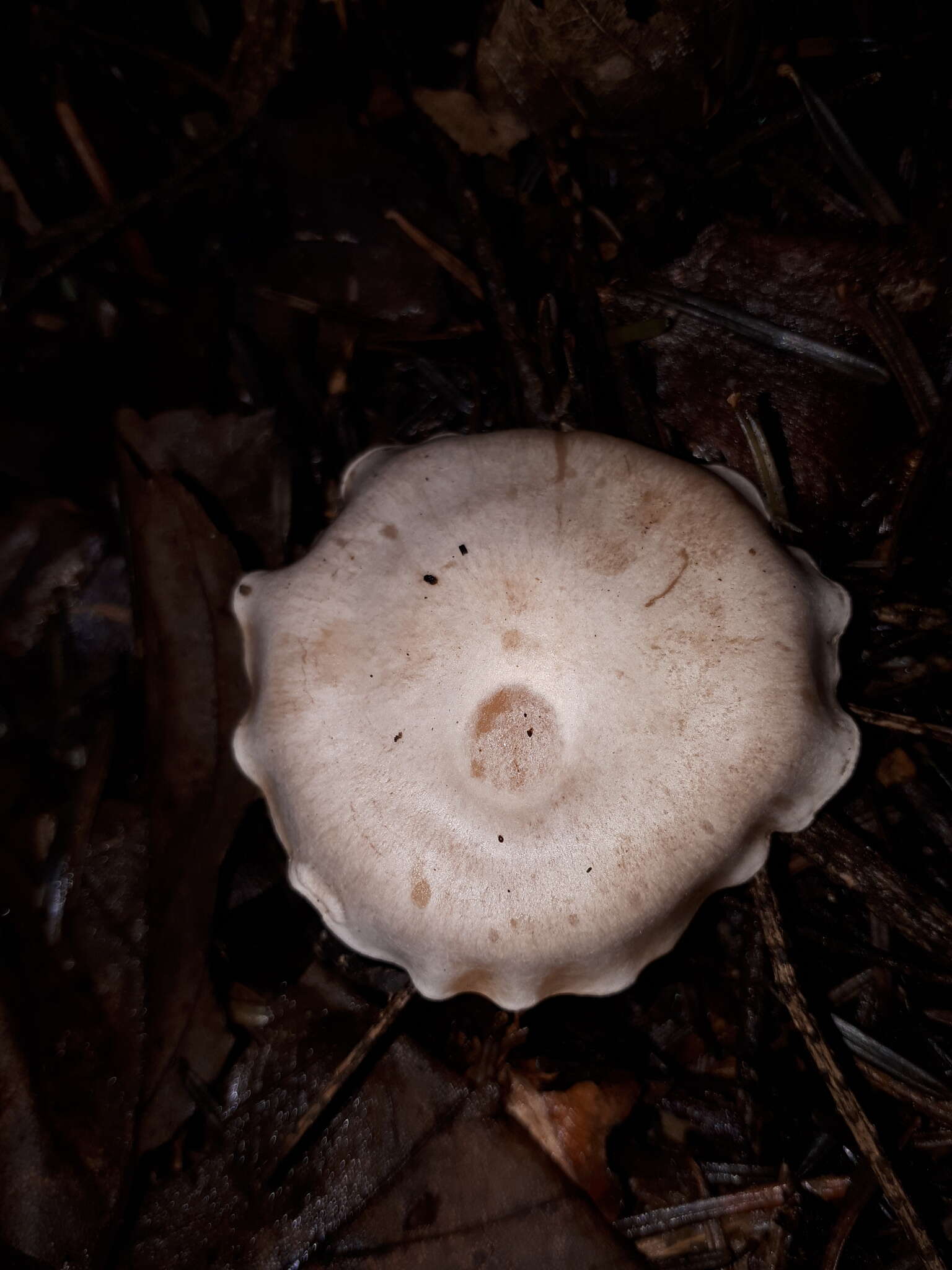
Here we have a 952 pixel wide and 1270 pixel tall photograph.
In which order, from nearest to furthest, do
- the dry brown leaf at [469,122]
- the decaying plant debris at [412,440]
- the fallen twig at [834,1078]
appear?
the fallen twig at [834,1078]
the decaying plant debris at [412,440]
the dry brown leaf at [469,122]

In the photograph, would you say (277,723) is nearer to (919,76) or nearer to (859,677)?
(859,677)

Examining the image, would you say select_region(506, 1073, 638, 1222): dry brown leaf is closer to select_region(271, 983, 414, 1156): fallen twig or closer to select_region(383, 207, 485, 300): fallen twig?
select_region(271, 983, 414, 1156): fallen twig

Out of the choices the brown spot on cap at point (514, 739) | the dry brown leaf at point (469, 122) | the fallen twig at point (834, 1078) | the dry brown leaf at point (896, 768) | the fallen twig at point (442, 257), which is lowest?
the fallen twig at point (834, 1078)

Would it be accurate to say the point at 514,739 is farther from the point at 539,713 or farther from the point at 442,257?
the point at 442,257

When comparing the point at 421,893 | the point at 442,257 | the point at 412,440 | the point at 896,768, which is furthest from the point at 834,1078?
the point at 442,257

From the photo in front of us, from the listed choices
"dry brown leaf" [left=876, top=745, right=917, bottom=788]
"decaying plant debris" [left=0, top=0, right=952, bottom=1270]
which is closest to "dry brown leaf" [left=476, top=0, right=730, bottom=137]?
"decaying plant debris" [left=0, top=0, right=952, bottom=1270]

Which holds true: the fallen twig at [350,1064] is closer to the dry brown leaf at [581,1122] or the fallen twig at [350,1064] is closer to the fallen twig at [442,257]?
the dry brown leaf at [581,1122]

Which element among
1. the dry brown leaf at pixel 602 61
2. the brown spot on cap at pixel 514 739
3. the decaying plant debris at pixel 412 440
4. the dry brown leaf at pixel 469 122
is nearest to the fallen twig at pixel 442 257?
the decaying plant debris at pixel 412 440

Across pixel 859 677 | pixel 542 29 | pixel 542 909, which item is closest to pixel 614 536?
pixel 542 909
